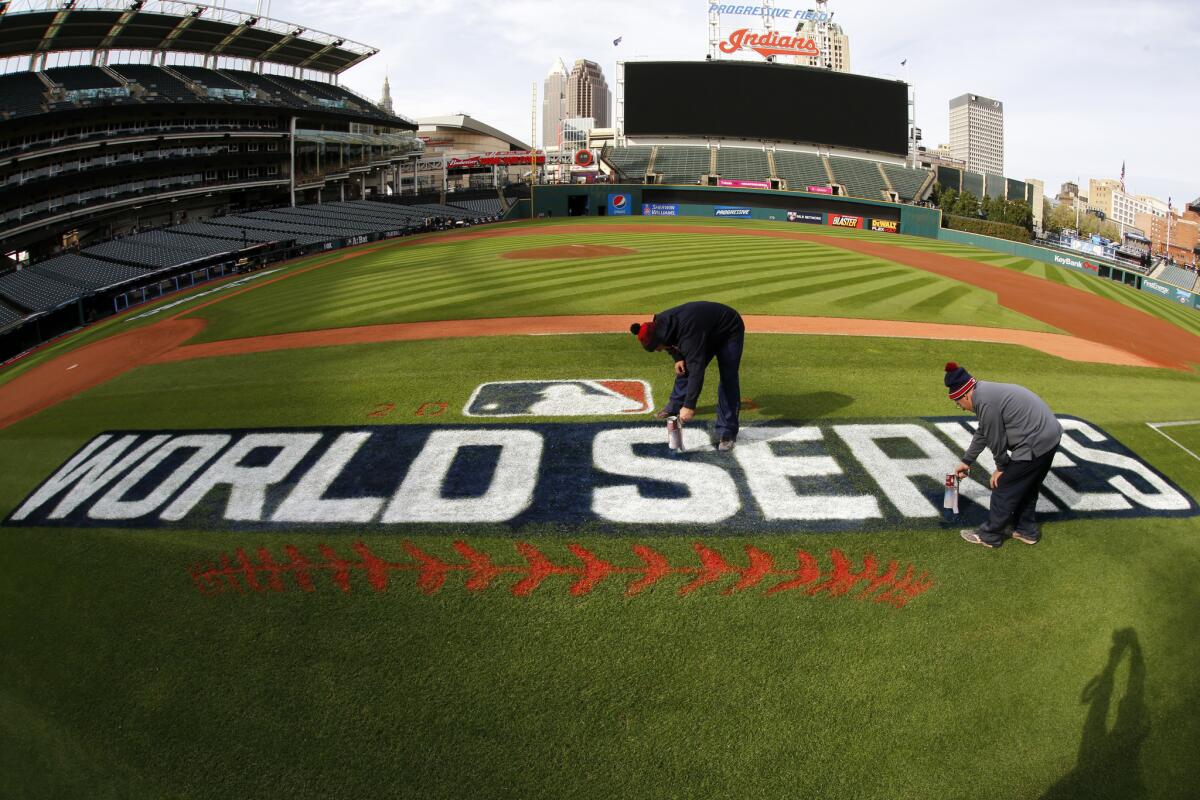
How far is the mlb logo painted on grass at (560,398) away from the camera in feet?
Result: 29.3

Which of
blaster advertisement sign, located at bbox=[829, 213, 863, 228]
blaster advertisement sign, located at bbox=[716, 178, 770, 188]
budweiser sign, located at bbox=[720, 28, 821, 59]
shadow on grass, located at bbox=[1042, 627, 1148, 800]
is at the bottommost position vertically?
shadow on grass, located at bbox=[1042, 627, 1148, 800]

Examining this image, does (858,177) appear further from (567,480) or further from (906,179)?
(567,480)

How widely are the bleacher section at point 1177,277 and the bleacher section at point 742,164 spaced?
104 ft

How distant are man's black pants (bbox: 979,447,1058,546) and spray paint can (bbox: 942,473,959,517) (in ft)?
1.22

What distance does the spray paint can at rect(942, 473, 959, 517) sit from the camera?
6270 mm

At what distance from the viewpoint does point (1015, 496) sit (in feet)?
19.1

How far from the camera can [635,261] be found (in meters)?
24.6

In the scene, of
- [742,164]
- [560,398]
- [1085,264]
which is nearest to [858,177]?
[742,164]

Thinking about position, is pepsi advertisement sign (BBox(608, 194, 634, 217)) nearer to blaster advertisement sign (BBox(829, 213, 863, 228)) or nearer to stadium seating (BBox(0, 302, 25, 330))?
blaster advertisement sign (BBox(829, 213, 863, 228))

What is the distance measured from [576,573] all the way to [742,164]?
211 feet

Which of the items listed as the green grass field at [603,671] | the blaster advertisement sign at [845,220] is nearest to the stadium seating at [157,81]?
the blaster advertisement sign at [845,220]

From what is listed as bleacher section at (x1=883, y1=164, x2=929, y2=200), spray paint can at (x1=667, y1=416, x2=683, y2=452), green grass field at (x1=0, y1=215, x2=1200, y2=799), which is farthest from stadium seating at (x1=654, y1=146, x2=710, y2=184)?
green grass field at (x1=0, y1=215, x2=1200, y2=799)

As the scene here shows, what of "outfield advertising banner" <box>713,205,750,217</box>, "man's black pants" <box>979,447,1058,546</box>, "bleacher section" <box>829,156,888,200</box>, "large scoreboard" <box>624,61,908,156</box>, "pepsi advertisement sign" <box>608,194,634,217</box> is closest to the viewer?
"man's black pants" <box>979,447,1058,546</box>

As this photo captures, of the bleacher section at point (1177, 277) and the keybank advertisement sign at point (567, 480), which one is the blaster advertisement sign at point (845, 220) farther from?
the keybank advertisement sign at point (567, 480)
